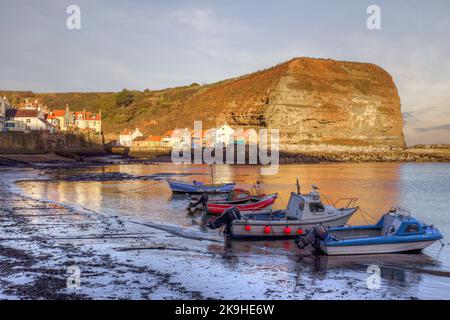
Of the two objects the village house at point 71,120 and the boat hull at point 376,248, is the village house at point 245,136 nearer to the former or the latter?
the village house at point 71,120

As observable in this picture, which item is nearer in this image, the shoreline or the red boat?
the red boat

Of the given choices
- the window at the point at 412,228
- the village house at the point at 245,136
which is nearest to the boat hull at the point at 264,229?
the window at the point at 412,228

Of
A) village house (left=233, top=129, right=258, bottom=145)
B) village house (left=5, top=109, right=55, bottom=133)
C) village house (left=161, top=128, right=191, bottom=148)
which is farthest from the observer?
village house (left=161, top=128, right=191, bottom=148)

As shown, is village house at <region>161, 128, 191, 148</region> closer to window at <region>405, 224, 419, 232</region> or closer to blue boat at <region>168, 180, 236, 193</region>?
blue boat at <region>168, 180, 236, 193</region>

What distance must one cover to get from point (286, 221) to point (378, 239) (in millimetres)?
4513

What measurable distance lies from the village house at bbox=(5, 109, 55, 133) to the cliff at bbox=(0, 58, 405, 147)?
162 feet

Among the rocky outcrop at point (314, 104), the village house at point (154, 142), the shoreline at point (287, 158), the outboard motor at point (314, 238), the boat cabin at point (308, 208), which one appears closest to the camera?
the outboard motor at point (314, 238)

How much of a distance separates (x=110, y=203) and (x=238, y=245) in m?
16.3

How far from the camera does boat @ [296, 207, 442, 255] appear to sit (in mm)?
19203

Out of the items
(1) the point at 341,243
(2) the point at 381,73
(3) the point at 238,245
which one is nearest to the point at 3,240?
(3) the point at 238,245

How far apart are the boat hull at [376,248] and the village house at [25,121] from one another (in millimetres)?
85980

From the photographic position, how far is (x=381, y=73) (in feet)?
543

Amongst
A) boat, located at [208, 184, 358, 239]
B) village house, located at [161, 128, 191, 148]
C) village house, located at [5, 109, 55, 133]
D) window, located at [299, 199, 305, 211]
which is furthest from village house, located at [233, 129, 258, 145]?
window, located at [299, 199, 305, 211]

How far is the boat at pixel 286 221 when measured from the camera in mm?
22219
